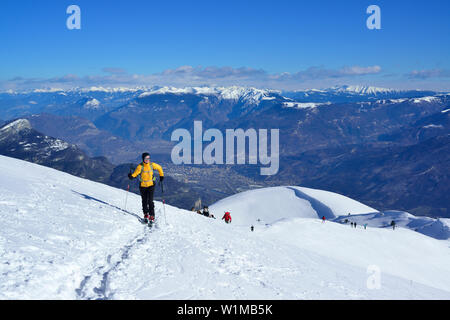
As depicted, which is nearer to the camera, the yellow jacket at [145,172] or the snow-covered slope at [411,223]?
the yellow jacket at [145,172]

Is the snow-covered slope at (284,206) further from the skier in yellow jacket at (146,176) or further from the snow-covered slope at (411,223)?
the skier in yellow jacket at (146,176)

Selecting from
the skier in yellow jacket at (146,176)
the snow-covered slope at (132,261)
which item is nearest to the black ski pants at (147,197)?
the skier in yellow jacket at (146,176)

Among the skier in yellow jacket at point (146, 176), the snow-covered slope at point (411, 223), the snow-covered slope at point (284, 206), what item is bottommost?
the snow-covered slope at point (284, 206)

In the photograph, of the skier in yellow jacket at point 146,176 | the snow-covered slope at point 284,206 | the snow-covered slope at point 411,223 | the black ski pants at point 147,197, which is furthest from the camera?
the snow-covered slope at point 284,206

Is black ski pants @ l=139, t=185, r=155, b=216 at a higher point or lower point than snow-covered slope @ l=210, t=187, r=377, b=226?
higher

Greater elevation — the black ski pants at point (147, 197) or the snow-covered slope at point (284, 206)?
the black ski pants at point (147, 197)

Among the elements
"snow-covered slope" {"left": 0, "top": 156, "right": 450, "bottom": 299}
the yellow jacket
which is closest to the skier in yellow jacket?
the yellow jacket

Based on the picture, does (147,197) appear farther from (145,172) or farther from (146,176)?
(145,172)

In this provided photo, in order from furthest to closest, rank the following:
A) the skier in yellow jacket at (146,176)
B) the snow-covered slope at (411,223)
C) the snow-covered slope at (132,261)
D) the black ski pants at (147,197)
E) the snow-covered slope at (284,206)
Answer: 1. the snow-covered slope at (284,206)
2. the snow-covered slope at (411,223)
3. the black ski pants at (147,197)
4. the skier in yellow jacket at (146,176)
5. the snow-covered slope at (132,261)

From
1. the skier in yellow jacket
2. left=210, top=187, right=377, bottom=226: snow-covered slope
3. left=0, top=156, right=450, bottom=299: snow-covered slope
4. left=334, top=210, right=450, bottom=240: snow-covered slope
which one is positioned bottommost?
left=210, top=187, right=377, bottom=226: snow-covered slope

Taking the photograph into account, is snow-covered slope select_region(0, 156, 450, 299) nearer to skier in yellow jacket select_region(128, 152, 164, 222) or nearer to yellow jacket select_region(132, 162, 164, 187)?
skier in yellow jacket select_region(128, 152, 164, 222)

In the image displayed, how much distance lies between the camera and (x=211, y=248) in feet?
46.3
